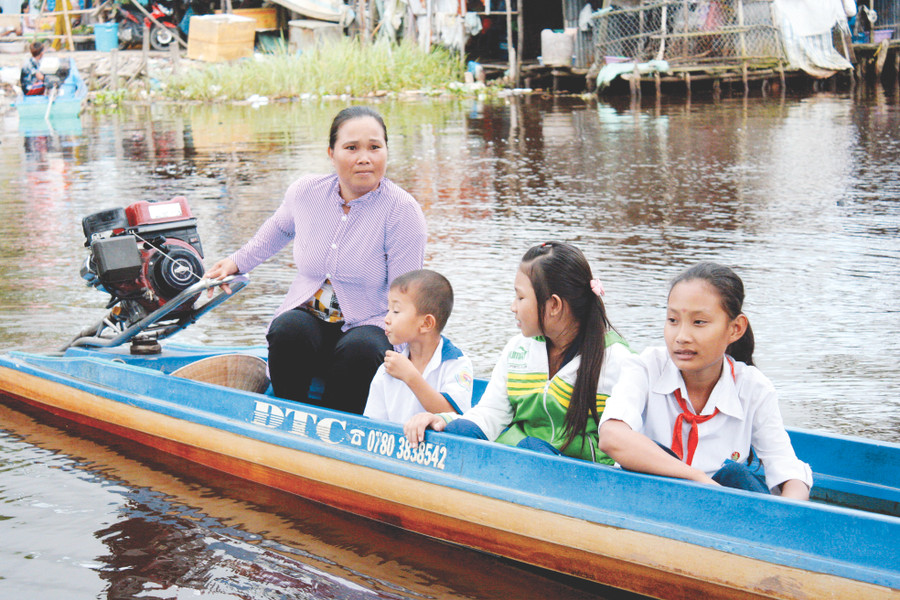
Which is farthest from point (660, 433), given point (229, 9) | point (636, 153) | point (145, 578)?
point (229, 9)

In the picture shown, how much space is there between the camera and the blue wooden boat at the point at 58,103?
21.4 metres

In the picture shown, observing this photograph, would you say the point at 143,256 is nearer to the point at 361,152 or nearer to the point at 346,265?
the point at 346,265

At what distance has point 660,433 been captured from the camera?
3232mm

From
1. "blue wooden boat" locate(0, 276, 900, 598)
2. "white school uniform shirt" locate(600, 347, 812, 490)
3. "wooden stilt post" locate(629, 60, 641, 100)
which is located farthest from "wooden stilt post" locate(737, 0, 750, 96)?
"white school uniform shirt" locate(600, 347, 812, 490)

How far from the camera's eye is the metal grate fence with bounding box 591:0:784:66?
20.4 metres

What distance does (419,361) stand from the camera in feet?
12.7

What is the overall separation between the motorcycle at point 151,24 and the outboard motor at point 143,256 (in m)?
25.3

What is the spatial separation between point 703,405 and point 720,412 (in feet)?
0.20

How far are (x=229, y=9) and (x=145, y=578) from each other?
1038 inches

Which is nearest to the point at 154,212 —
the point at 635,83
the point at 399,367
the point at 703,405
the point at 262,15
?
the point at 399,367

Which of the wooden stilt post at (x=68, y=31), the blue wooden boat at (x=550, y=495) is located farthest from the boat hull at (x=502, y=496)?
the wooden stilt post at (x=68, y=31)

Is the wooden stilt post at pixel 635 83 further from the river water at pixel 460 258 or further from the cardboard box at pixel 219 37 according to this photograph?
the cardboard box at pixel 219 37

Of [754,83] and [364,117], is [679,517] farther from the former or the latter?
[754,83]

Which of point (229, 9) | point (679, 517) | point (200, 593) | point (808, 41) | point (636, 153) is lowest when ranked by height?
point (200, 593)
